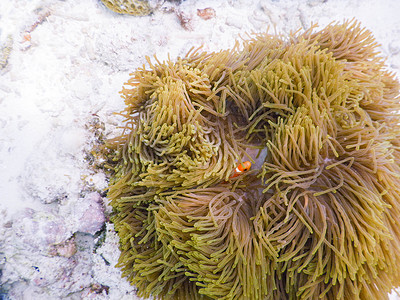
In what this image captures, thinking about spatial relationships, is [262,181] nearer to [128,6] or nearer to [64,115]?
[64,115]

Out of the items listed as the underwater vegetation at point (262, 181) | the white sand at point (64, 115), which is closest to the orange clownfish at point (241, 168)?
the underwater vegetation at point (262, 181)

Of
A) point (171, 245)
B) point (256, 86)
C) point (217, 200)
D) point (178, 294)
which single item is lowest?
point (178, 294)

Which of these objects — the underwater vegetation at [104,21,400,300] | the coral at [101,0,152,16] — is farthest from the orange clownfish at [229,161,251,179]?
the coral at [101,0,152,16]

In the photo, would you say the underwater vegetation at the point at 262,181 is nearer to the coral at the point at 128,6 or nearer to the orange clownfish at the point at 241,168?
the orange clownfish at the point at 241,168

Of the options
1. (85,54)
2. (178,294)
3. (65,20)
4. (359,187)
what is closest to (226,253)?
(178,294)

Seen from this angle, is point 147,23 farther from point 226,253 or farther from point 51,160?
point 226,253

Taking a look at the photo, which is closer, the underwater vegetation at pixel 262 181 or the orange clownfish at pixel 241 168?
the underwater vegetation at pixel 262 181
